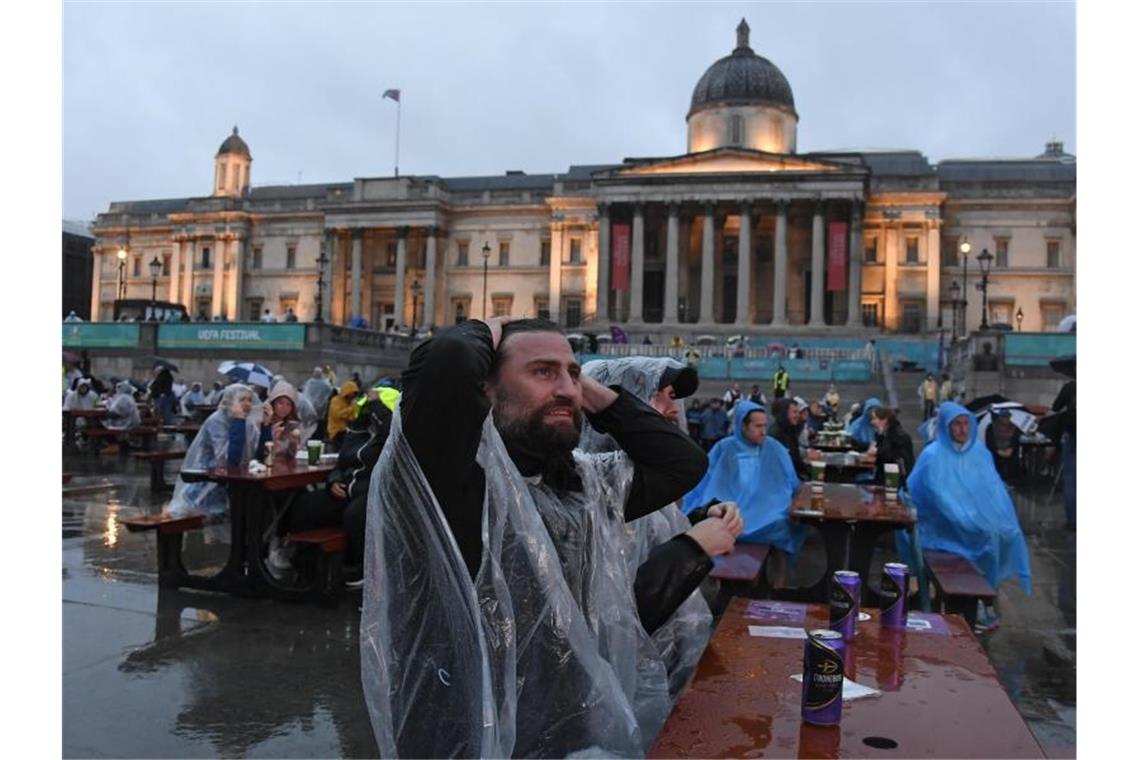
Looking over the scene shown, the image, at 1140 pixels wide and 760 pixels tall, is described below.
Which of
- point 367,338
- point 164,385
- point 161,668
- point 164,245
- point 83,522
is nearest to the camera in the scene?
point 161,668

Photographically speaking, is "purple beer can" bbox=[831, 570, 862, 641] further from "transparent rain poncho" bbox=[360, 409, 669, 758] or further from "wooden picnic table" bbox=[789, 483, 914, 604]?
"wooden picnic table" bbox=[789, 483, 914, 604]

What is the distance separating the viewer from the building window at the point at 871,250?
2224 inches

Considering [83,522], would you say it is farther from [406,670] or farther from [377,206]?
[377,206]

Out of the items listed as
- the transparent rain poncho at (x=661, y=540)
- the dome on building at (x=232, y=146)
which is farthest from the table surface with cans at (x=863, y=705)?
the dome on building at (x=232, y=146)

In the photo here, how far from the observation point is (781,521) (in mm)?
7848

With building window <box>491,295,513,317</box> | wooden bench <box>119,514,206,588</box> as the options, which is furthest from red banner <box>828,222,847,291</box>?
wooden bench <box>119,514,206,588</box>

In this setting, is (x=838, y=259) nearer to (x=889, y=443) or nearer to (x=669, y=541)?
(x=889, y=443)

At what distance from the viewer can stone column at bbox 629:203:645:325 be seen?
55969 millimetres

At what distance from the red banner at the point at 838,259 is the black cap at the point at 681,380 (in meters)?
50.6

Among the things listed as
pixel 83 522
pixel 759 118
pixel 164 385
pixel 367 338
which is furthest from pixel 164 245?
pixel 83 522

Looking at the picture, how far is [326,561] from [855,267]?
167 feet

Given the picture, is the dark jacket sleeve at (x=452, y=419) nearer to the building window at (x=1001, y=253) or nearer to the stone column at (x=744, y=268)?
the stone column at (x=744, y=268)

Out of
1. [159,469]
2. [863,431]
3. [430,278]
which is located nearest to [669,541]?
[159,469]

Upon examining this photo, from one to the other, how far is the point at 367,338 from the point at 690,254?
25.9 meters
